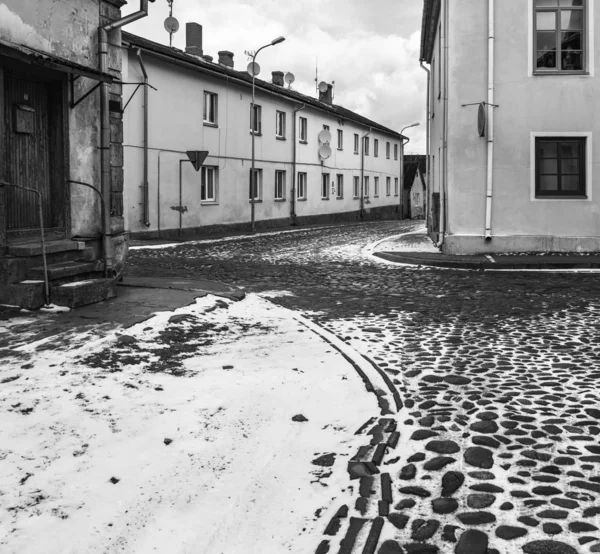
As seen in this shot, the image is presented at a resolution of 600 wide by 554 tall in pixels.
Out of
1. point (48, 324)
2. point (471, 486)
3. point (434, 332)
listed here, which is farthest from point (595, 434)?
point (48, 324)

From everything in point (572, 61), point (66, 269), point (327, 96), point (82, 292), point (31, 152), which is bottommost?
point (82, 292)

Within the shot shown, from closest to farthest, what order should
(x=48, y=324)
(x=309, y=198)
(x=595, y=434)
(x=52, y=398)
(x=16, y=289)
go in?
(x=595, y=434) → (x=52, y=398) → (x=48, y=324) → (x=16, y=289) → (x=309, y=198)

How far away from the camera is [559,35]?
1599cm

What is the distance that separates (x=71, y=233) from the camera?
9.68m

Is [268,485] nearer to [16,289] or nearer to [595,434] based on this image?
[595,434]

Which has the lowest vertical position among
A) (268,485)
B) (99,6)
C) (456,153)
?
(268,485)

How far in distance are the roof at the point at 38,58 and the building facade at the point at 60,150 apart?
0.01 meters

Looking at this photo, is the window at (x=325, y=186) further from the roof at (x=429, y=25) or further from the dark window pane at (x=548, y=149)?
the dark window pane at (x=548, y=149)

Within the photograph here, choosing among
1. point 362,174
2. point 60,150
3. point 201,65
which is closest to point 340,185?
point 362,174

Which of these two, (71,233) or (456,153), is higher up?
(456,153)

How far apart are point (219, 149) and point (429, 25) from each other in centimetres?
919

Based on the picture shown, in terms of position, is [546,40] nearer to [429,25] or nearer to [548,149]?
[548,149]

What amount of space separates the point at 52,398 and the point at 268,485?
6.41 ft

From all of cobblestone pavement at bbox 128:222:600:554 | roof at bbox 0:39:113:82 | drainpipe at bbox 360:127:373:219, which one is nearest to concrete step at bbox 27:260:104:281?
roof at bbox 0:39:113:82
